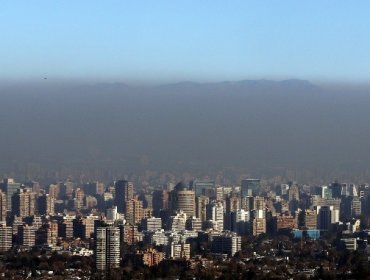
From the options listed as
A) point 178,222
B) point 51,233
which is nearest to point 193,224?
point 178,222

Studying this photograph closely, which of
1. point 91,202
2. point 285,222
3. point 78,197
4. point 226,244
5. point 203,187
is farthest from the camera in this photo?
point 78,197

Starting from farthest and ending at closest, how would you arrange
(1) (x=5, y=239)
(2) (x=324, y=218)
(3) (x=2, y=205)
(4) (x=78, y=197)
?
(4) (x=78, y=197) < (3) (x=2, y=205) < (2) (x=324, y=218) < (1) (x=5, y=239)

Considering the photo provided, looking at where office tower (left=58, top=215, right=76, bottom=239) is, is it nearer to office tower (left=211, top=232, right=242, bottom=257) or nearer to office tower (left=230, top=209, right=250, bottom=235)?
office tower (left=211, top=232, right=242, bottom=257)

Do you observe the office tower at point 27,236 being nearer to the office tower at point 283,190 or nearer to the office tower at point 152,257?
the office tower at point 152,257

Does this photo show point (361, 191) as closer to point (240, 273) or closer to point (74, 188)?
point (74, 188)

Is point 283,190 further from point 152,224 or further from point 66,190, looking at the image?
point 152,224

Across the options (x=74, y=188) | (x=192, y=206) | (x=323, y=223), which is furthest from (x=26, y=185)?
(x=323, y=223)
